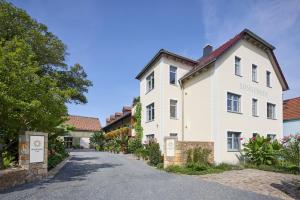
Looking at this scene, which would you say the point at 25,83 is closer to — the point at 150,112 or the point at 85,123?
the point at 150,112

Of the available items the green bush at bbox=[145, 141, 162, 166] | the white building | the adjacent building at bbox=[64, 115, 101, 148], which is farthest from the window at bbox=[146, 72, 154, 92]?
the adjacent building at bbox=[64, 115, 101, 148]

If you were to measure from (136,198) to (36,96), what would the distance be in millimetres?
6016

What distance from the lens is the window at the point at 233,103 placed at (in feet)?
60.6

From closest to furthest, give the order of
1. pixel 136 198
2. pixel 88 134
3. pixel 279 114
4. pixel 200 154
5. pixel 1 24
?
pixel 136 198 < pixel 1 24 < pixel 200 154 < pixel 279 114 < pixel 88 134

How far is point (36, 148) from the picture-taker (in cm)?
1112

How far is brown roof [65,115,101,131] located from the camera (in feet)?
163

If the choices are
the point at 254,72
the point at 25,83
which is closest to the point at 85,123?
the point at 254,72

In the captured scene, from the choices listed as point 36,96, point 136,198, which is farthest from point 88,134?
point 136,198

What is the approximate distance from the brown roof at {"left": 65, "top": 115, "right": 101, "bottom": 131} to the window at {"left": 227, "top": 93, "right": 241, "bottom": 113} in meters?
36.0

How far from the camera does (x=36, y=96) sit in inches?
422

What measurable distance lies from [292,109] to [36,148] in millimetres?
23912

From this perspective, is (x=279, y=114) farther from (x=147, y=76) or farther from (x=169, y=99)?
(x=147, y=76)

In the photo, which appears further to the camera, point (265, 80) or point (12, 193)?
point (265, 80)

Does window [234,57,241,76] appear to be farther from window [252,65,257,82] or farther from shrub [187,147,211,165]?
shrub [187,147,211,165]
